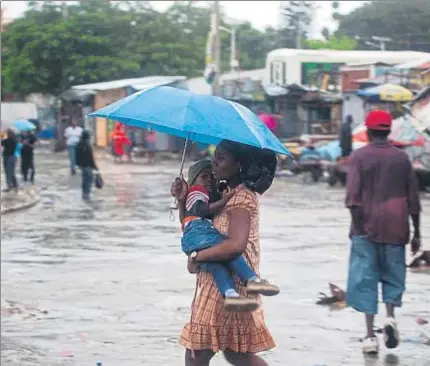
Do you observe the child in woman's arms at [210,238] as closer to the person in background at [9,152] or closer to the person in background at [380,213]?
the person in background at [380,213]

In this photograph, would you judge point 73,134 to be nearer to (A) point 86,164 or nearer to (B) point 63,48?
(A) point 86,164

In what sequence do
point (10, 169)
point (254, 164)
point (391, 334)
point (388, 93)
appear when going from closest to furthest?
1. point (254, 164)
2. point (391, 334)
3. point (388, 93)
4. point (10, 169)

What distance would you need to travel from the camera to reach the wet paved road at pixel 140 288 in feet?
28.1

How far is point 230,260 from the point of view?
556 centimetres

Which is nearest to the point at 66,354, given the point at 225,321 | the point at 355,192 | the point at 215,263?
the point at 355,192

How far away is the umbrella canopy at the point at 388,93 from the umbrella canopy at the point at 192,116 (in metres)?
11.5

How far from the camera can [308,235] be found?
Result: 1694 centimetres

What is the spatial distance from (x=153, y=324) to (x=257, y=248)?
4.12 m

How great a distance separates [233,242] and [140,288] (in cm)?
650

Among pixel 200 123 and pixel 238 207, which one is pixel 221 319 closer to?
pixel 238 207

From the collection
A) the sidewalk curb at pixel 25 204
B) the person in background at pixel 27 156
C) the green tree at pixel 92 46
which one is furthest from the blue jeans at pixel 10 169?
the green tree at pixel 92 46

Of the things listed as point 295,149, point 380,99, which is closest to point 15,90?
point 295,149

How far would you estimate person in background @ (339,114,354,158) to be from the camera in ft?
91.6

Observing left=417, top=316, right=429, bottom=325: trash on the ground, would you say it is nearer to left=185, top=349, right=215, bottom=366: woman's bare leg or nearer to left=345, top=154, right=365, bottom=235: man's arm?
left=345, top=154, right=365, bottom=235: man's arm
